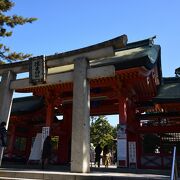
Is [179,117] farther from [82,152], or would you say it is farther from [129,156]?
[82,152]

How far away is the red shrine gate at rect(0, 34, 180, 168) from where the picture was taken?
43.2 ft

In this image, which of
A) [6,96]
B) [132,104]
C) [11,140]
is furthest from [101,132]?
[6,96]

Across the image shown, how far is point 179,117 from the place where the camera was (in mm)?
16906

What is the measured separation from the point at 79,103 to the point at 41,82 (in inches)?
102

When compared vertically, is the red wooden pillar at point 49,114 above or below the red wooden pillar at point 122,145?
above

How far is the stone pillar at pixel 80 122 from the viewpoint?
1019cm

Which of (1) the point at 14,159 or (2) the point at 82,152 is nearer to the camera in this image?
(2) the point at 82,152

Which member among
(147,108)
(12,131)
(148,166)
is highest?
(147,108)

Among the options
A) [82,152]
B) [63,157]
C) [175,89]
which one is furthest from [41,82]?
[175,89]

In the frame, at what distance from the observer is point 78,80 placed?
36.7 ft

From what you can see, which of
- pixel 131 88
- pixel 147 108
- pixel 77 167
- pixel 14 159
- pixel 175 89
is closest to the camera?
pixel 77 167

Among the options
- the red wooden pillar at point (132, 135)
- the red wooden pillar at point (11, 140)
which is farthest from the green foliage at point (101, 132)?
the red wooden pillar at point (132, 135)

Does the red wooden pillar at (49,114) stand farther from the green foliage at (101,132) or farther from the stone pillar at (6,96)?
the green foliage at (101,132)

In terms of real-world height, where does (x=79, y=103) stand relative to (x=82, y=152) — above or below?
above
